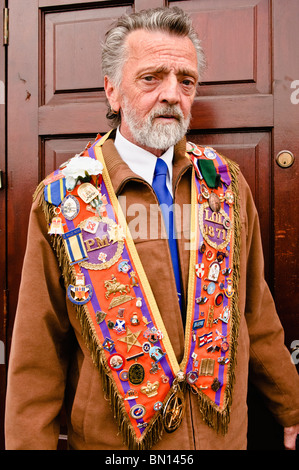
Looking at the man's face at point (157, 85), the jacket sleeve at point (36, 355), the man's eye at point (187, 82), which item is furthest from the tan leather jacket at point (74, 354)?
the man's eye at point (187, 82)

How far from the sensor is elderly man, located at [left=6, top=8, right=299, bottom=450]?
1.14 meters

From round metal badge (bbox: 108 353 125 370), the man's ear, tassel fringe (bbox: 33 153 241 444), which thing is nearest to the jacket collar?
the man's ear

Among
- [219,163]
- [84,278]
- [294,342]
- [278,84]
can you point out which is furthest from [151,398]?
[278,84]

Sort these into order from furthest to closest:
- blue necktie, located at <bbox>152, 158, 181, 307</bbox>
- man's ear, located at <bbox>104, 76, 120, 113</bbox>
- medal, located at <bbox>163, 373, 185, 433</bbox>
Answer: man's ear, located at <bbox>104, 76, 120, 113</bbox> < blue necktie, located at <bbox>152, 158, 181, 307</bbox> < medal, located at <bbox>163, 373, 185, 433</bbox>

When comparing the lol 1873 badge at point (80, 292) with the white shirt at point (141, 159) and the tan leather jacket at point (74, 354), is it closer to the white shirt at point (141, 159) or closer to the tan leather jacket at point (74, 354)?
the tan leather jacket at point (74, 354)

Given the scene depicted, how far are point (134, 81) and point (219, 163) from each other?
394mm

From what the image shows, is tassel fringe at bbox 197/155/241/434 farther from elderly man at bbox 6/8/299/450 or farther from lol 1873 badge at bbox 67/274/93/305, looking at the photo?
lol 1873 badge at bbox 67/274/93/305

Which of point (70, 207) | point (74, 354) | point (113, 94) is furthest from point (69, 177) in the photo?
point (74, 354)

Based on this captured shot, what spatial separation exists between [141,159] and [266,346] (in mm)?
767

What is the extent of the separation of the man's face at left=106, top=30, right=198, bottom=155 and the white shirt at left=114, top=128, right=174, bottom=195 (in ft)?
0.10

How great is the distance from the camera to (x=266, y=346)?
1.36m

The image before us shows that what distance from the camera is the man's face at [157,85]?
122 centimetres
